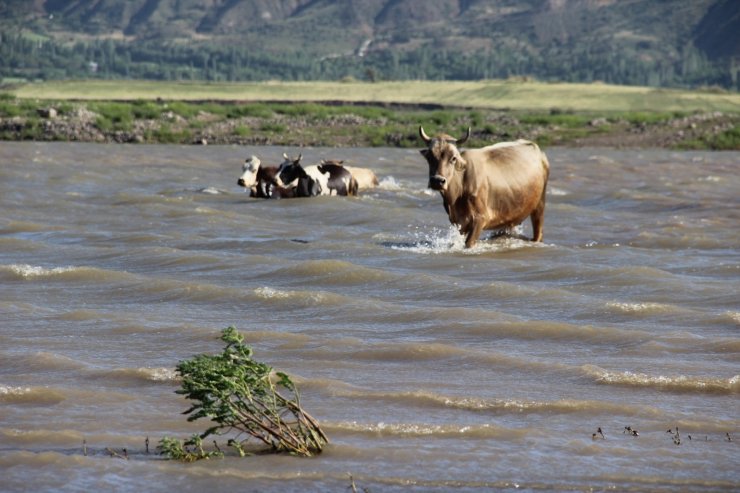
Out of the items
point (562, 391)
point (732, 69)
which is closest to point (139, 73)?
point (732, 69)

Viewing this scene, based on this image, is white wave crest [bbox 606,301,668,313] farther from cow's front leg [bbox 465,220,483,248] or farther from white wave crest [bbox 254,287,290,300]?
cow's front leg [bbox 465,220,483,248]

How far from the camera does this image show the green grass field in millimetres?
70625

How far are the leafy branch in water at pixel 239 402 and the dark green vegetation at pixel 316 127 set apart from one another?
1412 inches

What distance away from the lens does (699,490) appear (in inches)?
241

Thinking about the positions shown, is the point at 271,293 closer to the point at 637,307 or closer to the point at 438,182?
the point at 438,182

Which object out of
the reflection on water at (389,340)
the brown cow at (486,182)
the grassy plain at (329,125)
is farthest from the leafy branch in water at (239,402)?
the grassy plain at (329,125)

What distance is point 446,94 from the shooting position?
82.9m

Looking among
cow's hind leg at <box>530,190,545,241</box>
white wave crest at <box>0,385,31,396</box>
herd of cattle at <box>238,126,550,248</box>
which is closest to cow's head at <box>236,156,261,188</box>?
herd of cattle at <box>238,126,550,248</box>

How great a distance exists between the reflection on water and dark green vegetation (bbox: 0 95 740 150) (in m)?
23.3

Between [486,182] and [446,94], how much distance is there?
2729 inches

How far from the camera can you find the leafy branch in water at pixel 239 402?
6.23m

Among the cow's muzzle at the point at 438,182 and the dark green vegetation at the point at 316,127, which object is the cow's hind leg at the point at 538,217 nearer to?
the cow's muzzle at the point at 438,182

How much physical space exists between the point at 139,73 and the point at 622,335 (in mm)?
160741

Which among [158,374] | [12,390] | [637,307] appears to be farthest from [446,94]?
[12,390]
